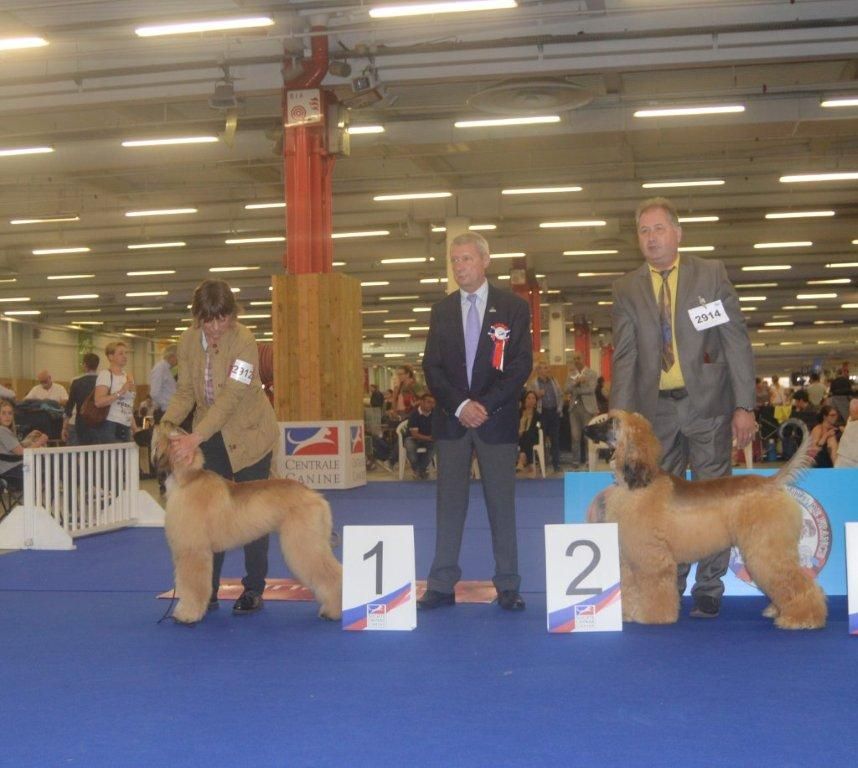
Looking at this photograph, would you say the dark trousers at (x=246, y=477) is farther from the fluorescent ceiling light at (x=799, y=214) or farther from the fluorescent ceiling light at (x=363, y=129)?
the fluorescent ceiling light at (x=799, y=214)

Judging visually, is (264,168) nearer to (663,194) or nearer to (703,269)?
(663,194)

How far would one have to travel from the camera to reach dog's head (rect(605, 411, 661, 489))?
3.87 metres

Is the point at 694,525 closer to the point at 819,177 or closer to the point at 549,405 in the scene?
the point at 549,405

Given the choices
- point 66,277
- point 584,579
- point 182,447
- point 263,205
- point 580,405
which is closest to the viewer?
point 584,579

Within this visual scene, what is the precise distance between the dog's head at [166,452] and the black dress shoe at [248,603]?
2.15 feet

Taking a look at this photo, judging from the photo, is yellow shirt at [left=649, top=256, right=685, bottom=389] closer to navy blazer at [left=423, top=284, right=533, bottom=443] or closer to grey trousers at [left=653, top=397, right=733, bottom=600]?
grey trousers at [left=653, top=397, right=733, bottom=600]

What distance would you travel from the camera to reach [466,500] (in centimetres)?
445

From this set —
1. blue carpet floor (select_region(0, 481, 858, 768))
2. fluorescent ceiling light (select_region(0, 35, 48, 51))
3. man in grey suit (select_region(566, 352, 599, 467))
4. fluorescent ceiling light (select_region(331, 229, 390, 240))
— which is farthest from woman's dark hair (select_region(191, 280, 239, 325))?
fluorescent ceiling light (select_region(331, 229, 390, 240))

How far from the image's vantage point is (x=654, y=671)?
3.24 meters

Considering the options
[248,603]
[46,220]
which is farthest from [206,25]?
[46,220]

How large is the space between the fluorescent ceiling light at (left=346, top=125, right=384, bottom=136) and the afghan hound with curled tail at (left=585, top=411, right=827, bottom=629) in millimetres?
9946

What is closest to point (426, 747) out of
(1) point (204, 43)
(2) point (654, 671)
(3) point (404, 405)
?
(2) point (654, 671)

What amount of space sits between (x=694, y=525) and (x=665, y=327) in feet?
2.80

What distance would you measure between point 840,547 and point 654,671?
5.81 ft
